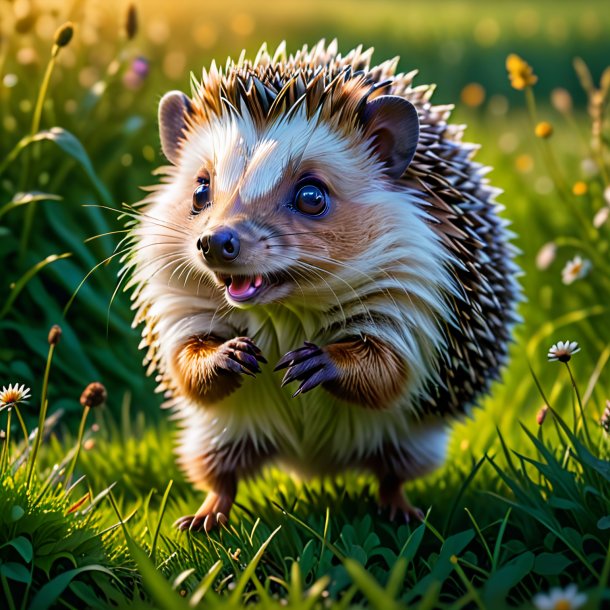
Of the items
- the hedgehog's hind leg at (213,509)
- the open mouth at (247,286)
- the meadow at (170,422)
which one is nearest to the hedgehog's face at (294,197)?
the open mouth at (247,286)

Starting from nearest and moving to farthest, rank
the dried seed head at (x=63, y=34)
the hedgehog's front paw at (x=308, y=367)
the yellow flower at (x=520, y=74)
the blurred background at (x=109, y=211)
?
the hedgehog's front paw at (x=308, y=367) → the dried seed head at (x=63, y=34) → the yellow flower at (x=520, y=74) → the blurred background at (x=109, y=211)

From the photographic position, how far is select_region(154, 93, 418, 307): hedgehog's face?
3.61 m

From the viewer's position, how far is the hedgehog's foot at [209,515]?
4.21 metres

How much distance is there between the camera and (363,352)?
3.80m

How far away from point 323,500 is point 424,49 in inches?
365

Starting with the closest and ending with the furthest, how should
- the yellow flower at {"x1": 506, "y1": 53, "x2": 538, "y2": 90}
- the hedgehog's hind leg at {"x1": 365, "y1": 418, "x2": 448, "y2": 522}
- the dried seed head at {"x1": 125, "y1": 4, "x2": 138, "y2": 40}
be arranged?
the hedgehog's hind leg at {"x1": 365, "y1": 418, "x2": 448, "y2": 522} → the yellow flower at {"x1": 506, "y1": 53, "x2": 538, "y2": 90} → the dried seed head at {"x1": 125, "y1": 4, "x2": 138, "y2": 40}

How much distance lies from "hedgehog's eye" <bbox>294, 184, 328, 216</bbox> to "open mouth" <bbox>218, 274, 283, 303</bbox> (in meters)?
0.31

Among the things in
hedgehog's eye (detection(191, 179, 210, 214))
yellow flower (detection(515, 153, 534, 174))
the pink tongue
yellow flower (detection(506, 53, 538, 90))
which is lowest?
the pink tongue

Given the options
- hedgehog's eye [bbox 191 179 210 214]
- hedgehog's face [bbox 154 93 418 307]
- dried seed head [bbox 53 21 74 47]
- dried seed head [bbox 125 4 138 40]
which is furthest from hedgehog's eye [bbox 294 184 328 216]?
dried seed head [bbox 125 4 138 40]

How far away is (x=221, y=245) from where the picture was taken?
11.2 feet

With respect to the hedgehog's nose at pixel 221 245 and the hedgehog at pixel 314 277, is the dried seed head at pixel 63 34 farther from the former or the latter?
the hedgehog's nose at pixel 221 245

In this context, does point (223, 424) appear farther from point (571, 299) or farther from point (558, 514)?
point (571, 299)

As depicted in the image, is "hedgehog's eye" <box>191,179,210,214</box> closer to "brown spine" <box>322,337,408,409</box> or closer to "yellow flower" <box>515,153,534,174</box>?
"brown spine" <box>322,337,408,409</box>

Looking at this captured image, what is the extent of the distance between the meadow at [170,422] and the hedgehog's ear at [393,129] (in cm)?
103
